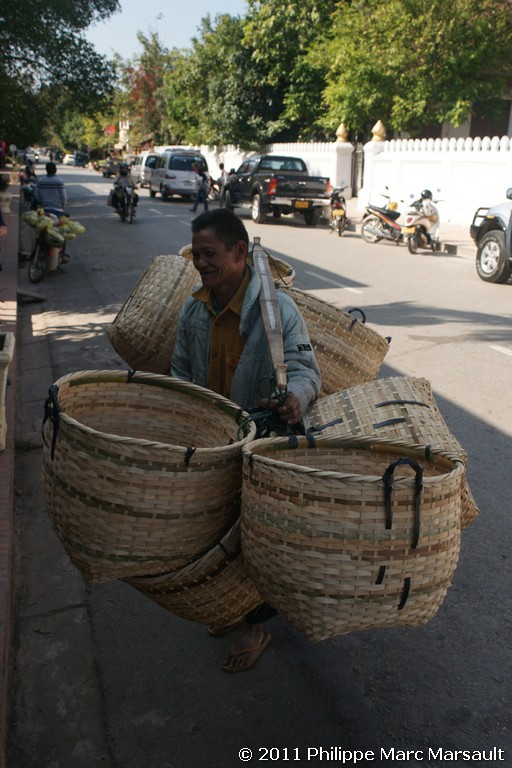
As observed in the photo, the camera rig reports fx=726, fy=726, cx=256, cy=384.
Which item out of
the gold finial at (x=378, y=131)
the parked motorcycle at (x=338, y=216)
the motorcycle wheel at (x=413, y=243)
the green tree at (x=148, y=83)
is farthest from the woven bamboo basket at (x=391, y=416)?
the green tree at (x=148, y=83)

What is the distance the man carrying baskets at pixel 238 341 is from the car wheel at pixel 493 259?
9.37 m

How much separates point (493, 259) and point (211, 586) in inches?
418

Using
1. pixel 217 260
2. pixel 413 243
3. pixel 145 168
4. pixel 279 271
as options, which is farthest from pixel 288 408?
pixel 145 168

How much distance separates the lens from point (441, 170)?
19.5 metres

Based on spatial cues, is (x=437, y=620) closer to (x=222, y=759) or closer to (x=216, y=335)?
(x=222, y=759)

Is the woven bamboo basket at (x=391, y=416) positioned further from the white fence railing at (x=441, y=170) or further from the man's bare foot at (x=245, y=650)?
the white fence railing at (x=441, y=170)

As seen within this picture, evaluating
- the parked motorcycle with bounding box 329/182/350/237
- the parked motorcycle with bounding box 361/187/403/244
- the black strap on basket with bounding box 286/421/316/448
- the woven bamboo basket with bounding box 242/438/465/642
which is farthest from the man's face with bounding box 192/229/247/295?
the parked motorcycle with bounding box 329/182/350/237

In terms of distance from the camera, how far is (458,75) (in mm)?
22625

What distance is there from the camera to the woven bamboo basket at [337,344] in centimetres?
341

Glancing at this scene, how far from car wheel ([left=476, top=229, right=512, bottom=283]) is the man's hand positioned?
962 cm

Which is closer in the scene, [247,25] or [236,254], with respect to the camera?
[236,254]

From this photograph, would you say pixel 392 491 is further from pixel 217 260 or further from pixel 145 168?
pixel 145 168

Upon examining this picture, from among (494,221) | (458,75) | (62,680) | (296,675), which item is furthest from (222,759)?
(458,75)

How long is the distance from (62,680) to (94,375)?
Result: 4.06ft
